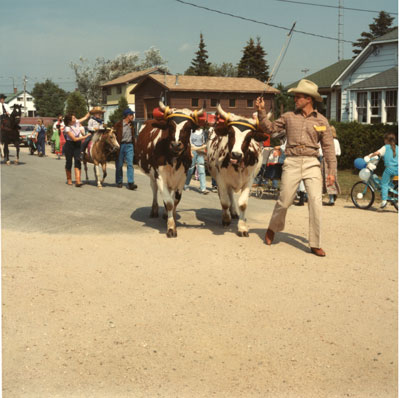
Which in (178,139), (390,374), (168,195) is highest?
(178,139)

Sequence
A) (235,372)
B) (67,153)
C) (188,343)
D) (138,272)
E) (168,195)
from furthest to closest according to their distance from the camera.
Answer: (67,153)
(168,195)
(138,272)
(188,343)
(235,372)

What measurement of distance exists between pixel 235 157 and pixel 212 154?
1.50 metres

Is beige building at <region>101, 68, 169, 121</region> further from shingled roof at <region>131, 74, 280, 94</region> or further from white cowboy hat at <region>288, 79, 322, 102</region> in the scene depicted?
white cowboy hat at <region>288, 79, 322, 102</region>

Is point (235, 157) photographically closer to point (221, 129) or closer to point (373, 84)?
point (221, 129)

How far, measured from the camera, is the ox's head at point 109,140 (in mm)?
15906

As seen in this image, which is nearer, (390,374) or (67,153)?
(390,374)

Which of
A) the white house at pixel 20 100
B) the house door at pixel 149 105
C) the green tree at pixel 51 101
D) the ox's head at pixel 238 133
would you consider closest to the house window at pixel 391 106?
the ox's head at pixel 238 133

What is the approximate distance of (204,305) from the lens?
19.6 feet

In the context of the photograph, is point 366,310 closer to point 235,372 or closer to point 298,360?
point 298,360

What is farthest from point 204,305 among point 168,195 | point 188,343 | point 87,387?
point 168,195

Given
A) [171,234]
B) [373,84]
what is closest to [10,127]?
[171,234]

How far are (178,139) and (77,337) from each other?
440 centimetres

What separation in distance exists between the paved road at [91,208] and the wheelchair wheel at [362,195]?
6.50ft

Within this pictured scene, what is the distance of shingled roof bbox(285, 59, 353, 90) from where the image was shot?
130 feet
